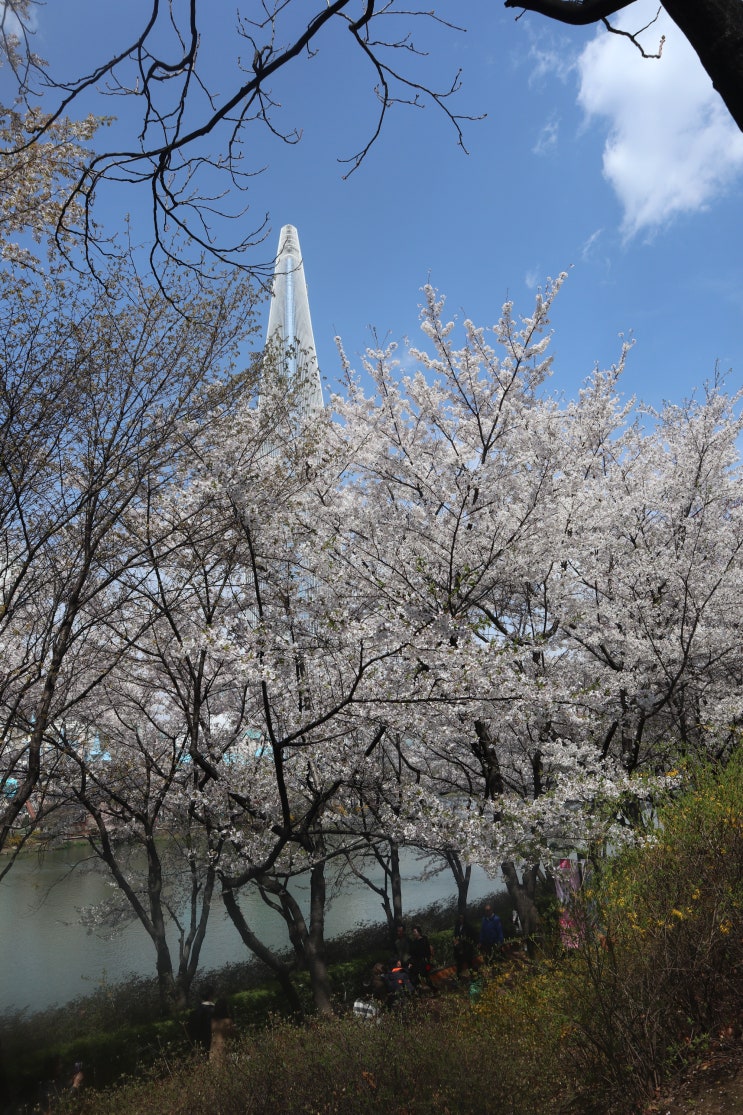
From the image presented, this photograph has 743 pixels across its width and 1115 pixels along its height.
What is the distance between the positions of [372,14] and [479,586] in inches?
253

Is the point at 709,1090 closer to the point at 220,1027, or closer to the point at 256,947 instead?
the point at 220,1027

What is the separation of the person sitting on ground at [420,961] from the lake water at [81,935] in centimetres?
507

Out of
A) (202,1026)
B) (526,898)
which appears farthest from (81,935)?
(526,898)

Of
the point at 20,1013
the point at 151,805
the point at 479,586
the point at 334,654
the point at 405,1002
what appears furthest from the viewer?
the point at 20,1013

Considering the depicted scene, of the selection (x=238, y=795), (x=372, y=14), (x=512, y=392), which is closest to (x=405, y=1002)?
(x=238, y=795)

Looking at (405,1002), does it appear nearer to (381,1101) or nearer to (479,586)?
(381,1101)

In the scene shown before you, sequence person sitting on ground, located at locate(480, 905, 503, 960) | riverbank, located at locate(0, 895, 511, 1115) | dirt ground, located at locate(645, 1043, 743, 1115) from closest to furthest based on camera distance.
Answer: dirt ground, located at locate(645, 1043, 743, 1115)
riverbank, located at locate(0, 895, 511, 1115)
person sitting on ground, located at locate(480, 905, 503, 960)

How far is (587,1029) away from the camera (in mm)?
4059

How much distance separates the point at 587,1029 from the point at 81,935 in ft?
54.5

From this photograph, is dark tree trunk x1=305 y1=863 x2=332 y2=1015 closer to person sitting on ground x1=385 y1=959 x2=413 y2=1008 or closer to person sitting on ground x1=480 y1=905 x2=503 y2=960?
person sitting on ground x1=385 y1=959 x2=413 y2=1008

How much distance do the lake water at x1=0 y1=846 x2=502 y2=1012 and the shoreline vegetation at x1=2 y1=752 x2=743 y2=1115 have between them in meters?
7.22

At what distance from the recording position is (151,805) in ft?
31.3

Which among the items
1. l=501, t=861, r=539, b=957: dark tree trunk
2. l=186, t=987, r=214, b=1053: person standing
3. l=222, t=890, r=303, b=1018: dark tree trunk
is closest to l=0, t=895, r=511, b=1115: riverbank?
l=186, t=987, r=214, b=1053: person standing

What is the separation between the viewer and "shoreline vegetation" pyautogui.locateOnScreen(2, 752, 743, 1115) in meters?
3.98
